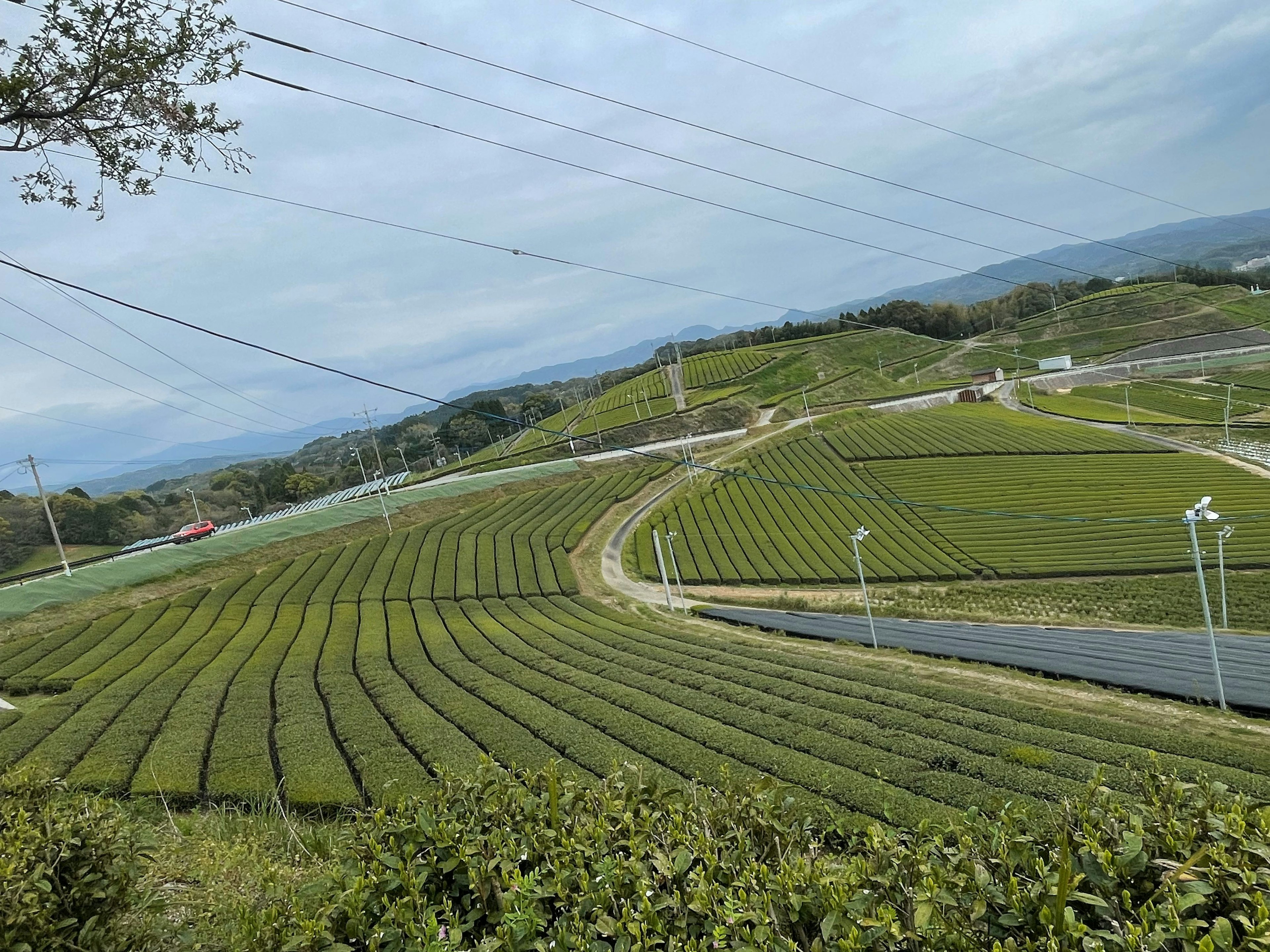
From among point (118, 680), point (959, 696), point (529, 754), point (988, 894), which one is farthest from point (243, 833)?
point (118, 680)

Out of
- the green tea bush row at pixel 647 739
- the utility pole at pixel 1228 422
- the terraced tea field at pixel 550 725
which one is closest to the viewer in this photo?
the green tea bush row at pixel 647 739

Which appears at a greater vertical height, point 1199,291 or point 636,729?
point 1199,291

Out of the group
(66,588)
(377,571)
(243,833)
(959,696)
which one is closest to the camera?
(243,833)

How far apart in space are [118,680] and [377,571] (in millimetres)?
17066

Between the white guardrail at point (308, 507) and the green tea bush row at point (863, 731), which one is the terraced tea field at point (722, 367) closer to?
the white guardrail at point (308, 507)

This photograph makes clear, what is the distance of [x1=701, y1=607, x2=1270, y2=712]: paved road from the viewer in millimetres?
15383

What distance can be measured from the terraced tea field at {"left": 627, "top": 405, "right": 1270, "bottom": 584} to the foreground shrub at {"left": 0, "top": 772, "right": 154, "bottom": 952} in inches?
919

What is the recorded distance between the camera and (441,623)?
2698cm

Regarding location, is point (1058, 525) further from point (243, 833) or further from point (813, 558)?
point (243, 833)

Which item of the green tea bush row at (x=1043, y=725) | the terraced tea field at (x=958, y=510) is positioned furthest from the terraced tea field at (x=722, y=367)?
the green tea bush row at (x=1043, y=725)

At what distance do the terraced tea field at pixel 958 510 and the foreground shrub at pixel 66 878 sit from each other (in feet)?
76.6

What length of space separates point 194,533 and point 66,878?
5057 cm

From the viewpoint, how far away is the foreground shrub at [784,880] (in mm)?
2754

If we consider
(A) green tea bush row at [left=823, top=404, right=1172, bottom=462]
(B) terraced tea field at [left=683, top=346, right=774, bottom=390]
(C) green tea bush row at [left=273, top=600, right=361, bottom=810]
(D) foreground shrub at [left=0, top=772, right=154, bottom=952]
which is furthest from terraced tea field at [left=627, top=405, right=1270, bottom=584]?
(B) terraced tea field at [left=683, top=346, right=774, bottom=390]
